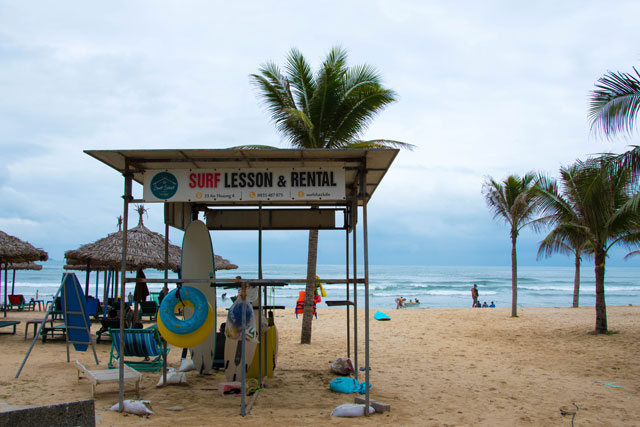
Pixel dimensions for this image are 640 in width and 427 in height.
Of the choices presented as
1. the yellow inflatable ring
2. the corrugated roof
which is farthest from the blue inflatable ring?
the corrugated roof

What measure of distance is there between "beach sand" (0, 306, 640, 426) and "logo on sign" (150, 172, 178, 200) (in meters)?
2.51

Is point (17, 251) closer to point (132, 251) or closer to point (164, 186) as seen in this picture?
point (132, 251)

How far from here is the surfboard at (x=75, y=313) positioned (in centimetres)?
847

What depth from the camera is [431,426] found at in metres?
5.37

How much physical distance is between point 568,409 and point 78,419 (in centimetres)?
536

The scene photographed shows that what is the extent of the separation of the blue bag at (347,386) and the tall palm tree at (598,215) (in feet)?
21.2

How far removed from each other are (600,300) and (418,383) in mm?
8173

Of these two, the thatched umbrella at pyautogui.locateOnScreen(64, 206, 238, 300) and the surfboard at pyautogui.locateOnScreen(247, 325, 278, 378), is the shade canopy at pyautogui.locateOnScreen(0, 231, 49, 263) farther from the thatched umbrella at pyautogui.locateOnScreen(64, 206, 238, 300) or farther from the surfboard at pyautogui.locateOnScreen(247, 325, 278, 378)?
the surfboard at pyautogui.locateOnScreen(247, 325, 278, 378)

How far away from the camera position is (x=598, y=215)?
1271cm

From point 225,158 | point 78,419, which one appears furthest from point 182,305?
point 78,419

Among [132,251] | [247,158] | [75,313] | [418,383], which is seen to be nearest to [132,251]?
[132,251]

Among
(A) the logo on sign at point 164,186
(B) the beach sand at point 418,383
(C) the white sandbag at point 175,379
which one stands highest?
(A) the logo on sign at point 164,186

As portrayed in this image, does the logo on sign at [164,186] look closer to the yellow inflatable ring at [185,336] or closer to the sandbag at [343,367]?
the yellow inflatable ring at [185,336]

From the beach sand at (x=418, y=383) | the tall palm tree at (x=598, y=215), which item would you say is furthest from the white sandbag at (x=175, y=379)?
the tall palm tree at (x=598, y=215)
